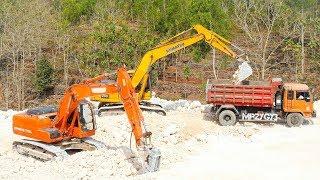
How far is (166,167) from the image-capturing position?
13891mm

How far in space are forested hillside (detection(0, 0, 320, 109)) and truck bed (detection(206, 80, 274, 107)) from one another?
13.7 m

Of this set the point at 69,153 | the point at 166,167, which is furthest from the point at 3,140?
the point at 166,167

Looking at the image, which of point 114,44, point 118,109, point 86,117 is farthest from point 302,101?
point 114,44

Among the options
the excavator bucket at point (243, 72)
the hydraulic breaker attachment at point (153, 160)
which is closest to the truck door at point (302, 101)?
the excavator bucket at point (243, 72)

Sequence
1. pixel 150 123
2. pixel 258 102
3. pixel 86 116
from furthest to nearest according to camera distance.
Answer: pixel 258 102, pixel 150 123, pixel 86 116

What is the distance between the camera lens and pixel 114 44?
3625cm

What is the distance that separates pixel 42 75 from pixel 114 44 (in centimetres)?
643

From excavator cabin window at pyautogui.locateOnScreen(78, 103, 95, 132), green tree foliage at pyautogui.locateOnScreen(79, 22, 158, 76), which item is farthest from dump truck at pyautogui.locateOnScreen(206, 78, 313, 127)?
green tree foliage at pyautogui.locateOnScreen(79, 22, 158, 76)

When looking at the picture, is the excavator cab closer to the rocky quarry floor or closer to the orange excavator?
the orange excavator

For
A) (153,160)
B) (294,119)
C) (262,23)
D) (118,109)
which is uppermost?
(262,23)

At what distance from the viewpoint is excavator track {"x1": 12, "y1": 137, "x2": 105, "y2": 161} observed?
550 inches

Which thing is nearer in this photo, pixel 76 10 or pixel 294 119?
pixel 294 119

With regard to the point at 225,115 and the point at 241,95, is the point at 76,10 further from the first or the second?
the point at 241,95

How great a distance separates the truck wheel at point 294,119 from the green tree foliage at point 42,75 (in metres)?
22.8
